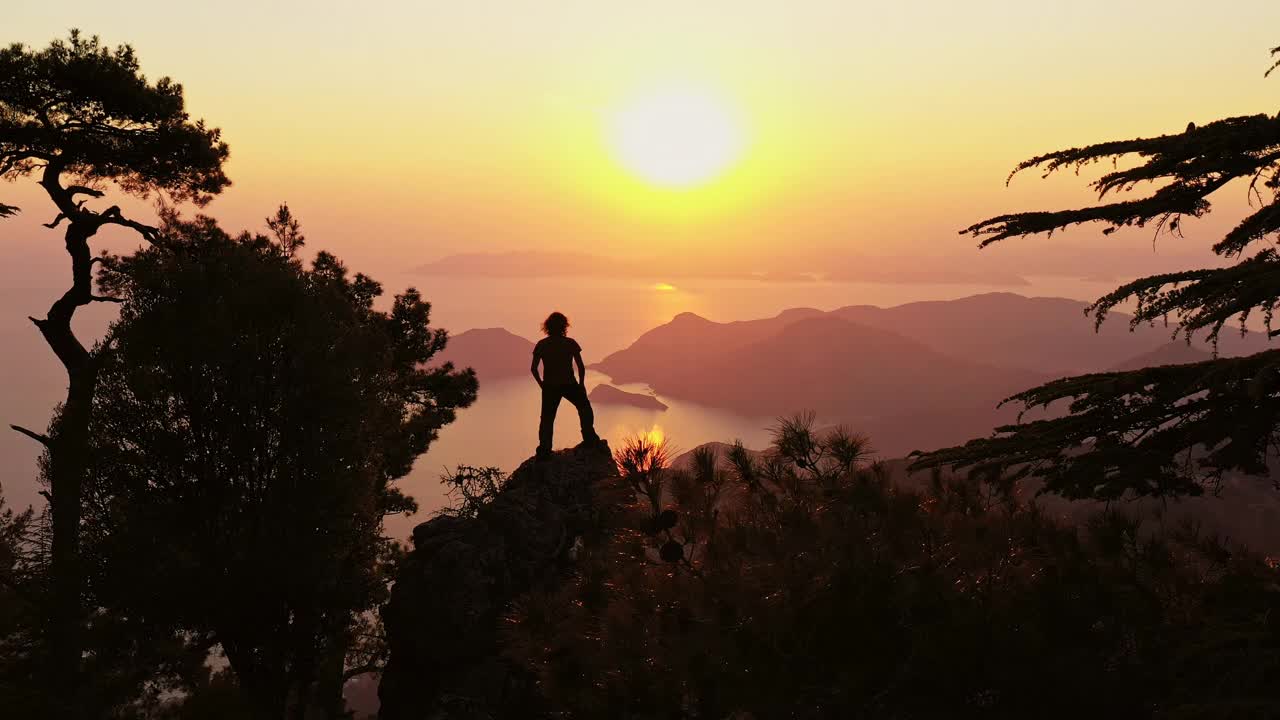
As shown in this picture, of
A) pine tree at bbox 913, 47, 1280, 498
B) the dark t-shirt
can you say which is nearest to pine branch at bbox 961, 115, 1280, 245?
pine tree at bbox 913, 47, 1280, 498

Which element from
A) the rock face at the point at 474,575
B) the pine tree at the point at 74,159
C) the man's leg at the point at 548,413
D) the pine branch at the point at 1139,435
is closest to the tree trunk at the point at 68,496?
the pine tree at the point at 74,159

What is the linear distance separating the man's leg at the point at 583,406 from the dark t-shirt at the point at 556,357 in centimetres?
18

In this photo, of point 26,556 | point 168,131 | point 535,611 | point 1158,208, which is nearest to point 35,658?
point 26,556

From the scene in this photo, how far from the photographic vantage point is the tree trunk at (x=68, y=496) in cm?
1378

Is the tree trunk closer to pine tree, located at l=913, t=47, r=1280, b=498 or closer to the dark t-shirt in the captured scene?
the dark t-shirt

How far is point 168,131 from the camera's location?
15.4 meters

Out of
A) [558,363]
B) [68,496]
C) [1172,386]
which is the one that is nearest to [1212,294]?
[1172,386]

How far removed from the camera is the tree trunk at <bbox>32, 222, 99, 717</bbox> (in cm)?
1378

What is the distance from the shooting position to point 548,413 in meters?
14.5

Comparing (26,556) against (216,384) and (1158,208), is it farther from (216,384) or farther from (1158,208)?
(1158,208)

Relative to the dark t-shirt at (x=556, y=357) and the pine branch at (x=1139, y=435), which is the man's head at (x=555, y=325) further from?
the pine branch at (x=1139, y=435)

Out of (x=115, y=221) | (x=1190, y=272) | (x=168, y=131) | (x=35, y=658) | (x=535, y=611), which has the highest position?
(x=168, y=131)

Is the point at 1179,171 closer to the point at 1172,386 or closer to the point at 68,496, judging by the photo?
the point at 1172,386

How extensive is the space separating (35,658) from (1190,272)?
25634mm
